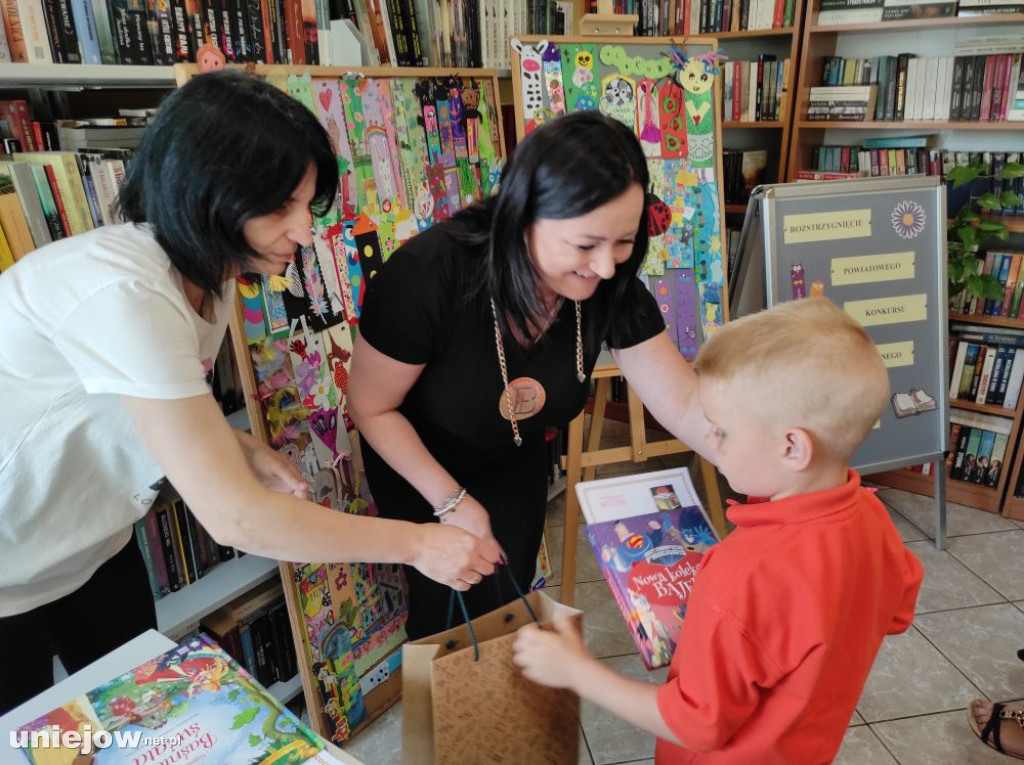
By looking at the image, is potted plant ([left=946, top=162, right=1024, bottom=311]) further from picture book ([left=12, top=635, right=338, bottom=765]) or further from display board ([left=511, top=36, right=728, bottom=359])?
picture book ([left=12, top=635, right=338, bottom=765])

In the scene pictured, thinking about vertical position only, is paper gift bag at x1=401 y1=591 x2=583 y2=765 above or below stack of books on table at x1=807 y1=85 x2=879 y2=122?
below

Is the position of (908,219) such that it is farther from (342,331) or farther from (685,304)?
(342,331)

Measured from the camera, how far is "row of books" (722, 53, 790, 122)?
292 centimetres

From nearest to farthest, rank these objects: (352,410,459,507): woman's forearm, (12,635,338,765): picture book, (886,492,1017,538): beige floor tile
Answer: (12,635,338,765): picture book < (352,410,459,507): woman's forearm < (886,492,1017,538): beige floor tile

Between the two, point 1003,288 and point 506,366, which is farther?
point 1003,288

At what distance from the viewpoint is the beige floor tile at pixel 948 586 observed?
223 centimetres

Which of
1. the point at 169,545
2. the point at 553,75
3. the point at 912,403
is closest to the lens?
the point at 169,545

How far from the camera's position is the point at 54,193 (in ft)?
4.16

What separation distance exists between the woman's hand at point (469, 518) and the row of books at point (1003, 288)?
2.18m

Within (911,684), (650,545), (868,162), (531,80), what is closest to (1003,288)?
(868,162)

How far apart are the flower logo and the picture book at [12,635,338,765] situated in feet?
7.49

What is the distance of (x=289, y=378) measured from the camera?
1.52m

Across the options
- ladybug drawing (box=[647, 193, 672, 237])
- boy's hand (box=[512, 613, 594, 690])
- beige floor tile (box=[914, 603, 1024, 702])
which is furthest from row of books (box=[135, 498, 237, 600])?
beige floor tile (box=[914, 603, 1024, 702])

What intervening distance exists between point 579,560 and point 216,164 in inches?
77.7
